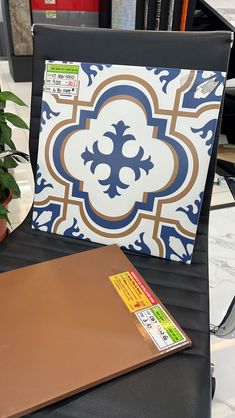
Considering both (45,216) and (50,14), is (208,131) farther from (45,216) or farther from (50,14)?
(50,14)

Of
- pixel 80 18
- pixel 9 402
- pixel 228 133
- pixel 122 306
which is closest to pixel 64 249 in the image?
pixel 122 306

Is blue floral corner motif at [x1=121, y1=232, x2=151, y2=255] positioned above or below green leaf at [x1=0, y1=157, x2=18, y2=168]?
below

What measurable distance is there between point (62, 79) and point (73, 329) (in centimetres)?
→ 60

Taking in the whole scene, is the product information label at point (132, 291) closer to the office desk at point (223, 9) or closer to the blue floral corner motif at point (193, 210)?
the blue floral corner motif at point (193, 210)

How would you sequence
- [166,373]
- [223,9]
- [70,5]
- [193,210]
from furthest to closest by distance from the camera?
[70,5], [223,9], [193,210], [166,373]

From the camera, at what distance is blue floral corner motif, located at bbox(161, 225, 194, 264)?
2.74 feet

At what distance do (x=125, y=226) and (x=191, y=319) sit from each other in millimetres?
283

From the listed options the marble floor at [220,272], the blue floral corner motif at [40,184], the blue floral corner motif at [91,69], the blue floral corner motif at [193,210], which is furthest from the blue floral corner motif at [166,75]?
the marble floor at [220,272]

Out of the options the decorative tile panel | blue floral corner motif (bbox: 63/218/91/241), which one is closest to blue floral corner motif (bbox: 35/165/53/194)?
the decorative tile panel

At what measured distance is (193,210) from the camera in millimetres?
822

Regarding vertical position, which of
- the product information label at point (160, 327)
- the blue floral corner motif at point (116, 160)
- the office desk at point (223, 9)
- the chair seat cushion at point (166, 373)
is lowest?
the chair seat cushion at point (166, 373)

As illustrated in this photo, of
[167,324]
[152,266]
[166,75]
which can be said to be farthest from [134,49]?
[167,324]

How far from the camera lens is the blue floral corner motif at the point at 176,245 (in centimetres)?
84

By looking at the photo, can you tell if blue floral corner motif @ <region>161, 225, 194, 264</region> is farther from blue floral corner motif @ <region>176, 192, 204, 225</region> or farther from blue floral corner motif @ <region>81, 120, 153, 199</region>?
blue floral corner motif @ <region>81, 120, 153, 199</region>
